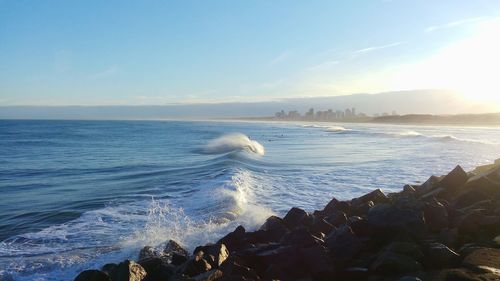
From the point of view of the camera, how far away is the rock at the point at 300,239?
6236 millimetres

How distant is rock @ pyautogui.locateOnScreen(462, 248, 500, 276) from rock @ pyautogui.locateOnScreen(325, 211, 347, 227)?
102 inches

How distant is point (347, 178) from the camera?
54.1 ft

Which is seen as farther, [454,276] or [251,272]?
[251,272]

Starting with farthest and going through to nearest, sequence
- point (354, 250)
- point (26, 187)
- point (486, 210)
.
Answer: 1. point (26, 187)
2. point (486, 210)
3. point (354, 250)

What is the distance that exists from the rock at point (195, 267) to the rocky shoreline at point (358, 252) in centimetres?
1

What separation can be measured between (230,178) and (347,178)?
4275 mm

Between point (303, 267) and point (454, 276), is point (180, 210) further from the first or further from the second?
point (454, 276)

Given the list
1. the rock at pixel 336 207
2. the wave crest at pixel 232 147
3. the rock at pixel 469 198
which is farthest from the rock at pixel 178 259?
the wave crest at pixel 232 147

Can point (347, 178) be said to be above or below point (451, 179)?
below

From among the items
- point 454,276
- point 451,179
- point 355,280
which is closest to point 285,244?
point 355,280

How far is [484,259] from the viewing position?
528 cm

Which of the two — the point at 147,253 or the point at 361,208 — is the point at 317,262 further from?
the point at 361,208

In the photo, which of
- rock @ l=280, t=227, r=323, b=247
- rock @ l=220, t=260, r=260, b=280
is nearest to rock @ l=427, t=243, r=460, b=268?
rock @ l=280, t=227, r=323, b=247

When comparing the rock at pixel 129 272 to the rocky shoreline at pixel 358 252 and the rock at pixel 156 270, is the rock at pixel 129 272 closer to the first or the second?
the rocky shoreline at pixel 358 252
